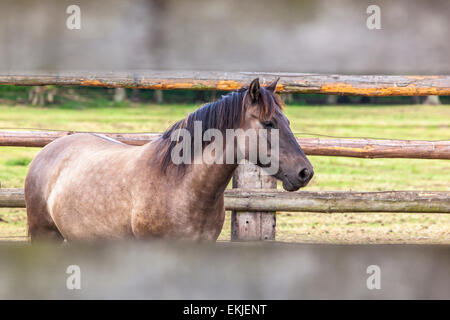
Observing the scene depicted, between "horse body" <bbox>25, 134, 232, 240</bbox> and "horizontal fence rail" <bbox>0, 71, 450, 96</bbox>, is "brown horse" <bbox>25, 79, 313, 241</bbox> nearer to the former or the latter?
"horse body" <bbox>25, 134, 232, 240</bbox>

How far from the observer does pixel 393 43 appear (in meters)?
9.43

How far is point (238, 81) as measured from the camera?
199 inches

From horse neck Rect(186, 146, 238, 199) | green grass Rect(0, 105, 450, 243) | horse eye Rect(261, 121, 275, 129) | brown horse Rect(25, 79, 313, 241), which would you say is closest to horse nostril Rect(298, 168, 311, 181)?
brown horse Rect(25, 79, 313, 241)

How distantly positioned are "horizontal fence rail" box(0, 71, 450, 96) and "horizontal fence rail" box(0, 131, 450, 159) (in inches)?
16.6

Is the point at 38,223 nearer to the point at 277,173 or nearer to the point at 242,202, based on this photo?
the point at 242,202

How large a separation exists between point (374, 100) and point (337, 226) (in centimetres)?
1895

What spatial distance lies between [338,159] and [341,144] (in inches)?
281

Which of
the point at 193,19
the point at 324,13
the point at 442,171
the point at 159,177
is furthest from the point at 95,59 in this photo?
the point at 442,171

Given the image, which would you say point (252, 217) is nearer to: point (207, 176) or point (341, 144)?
point (341, 144)

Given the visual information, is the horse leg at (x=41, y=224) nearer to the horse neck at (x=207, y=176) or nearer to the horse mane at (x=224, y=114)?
the horse mane at (x=224, y=114)

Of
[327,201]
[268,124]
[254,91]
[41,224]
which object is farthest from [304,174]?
[41,224]

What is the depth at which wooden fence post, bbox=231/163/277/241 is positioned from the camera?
5.17 m

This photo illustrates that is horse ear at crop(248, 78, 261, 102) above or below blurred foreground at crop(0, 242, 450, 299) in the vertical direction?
above

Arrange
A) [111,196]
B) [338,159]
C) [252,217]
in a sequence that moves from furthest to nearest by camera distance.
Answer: [338,159], [252,217], [111,196]
